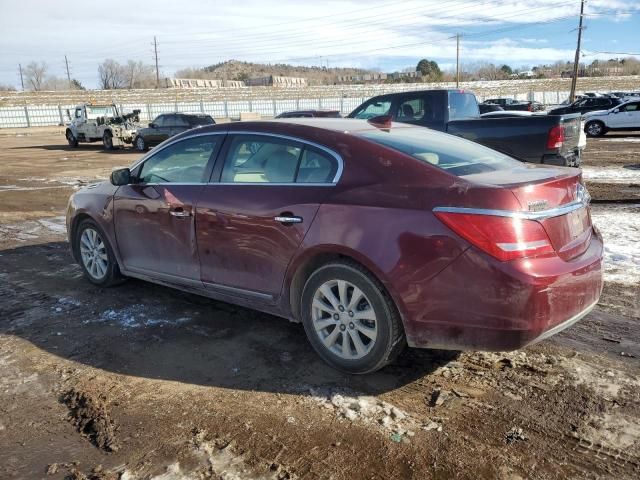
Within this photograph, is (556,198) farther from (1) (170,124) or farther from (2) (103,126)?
(2) (103,126)

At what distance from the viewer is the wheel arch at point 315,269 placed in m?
3.35

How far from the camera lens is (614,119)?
79.8ft

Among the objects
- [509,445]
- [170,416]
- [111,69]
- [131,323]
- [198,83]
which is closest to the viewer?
[509,445]

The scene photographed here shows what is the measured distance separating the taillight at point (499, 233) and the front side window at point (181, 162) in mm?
Answer: 2248

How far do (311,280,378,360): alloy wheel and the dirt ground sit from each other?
20cm

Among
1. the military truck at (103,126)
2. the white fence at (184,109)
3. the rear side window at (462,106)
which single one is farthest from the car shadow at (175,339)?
the white fence at (184,109)

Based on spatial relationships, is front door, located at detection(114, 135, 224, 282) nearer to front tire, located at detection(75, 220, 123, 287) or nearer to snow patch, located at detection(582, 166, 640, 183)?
front tire, located at detection(75, 220, 123, 287)

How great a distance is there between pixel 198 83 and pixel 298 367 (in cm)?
15859

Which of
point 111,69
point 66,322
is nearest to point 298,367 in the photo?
point 66,322

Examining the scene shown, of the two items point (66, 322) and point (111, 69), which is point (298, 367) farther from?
point (111, 69)

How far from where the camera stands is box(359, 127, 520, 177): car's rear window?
12.0ft

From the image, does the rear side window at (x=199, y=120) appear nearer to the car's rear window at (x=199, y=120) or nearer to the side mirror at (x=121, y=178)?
the car's rear window at (x=199, y=120)

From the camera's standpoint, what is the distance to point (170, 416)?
3287 mm

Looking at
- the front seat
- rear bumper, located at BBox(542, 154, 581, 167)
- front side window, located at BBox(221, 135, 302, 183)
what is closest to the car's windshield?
the front seat
